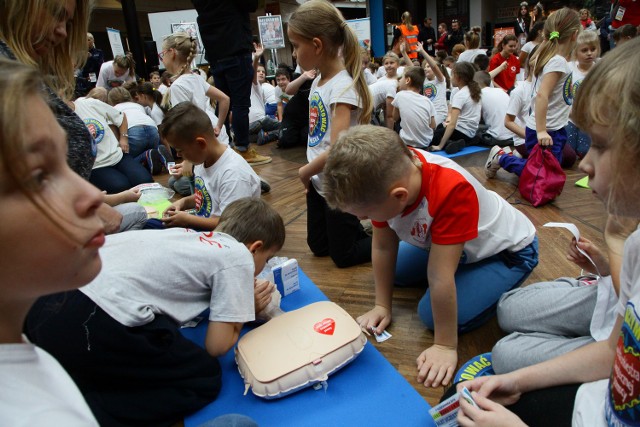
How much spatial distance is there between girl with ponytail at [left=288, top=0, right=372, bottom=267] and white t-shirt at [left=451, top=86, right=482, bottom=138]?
91.8 inches

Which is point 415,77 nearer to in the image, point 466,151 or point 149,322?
point 466,151

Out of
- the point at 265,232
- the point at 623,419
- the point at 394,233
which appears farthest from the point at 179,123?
the point at 623,419

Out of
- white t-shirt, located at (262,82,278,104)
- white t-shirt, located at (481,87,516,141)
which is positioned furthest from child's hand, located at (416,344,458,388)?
white t-shirt, located at (262,82,278,104)

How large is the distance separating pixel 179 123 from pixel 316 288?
37.1 inches

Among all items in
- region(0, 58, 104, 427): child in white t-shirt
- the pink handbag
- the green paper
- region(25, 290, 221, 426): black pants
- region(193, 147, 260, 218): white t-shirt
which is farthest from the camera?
the green paper

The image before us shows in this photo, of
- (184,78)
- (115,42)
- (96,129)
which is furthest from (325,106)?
(115,42)

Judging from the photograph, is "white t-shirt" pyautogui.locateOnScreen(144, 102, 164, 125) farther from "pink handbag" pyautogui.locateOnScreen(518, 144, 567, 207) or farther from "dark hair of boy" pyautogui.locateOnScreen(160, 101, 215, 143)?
"pink handbag" pyautogui.locateOnScreen(518, 144, 567, 207)

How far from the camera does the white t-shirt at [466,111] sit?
12.7 ft

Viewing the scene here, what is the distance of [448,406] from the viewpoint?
3.07 ft

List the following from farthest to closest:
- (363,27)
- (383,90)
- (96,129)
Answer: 1. (363,27)
2. (383,90)
3. (96,129)

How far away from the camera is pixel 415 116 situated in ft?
12.2

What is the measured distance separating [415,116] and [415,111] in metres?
0.04

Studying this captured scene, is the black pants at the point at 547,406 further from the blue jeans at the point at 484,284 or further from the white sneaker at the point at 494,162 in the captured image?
the white sneaker at the point at 494,162

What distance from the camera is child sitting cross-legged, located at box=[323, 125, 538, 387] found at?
111 cm
